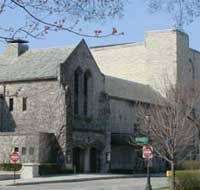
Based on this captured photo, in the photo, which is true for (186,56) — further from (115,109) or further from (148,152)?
(148,152)

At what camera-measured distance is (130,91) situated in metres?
75.0


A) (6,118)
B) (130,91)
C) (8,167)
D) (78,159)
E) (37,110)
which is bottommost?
(8,167)

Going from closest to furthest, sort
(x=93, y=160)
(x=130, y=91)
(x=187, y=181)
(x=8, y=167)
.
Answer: (x=187, y=181) < (x=8, y=167) < (x=93, y=160) < (x=130, y=91)

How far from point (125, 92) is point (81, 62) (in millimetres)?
12727

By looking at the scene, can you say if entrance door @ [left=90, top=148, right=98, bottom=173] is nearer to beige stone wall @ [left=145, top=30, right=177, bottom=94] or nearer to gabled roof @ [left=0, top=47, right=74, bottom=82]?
gabled roof @ [left=0, top=47, right=74, bottom=82]

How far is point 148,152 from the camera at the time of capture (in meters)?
32.3

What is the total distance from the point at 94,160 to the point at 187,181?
118ft

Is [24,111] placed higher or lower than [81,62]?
lower

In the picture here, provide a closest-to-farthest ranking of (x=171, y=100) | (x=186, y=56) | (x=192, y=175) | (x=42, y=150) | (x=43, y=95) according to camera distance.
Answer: (x=192, y=175)
(x=171, y=100)
(x=42, y=150)
(x=43, y=95)
(x=186, y=56)

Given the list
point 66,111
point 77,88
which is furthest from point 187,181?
point 77,88

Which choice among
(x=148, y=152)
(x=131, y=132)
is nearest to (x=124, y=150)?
(x=131, y=132)

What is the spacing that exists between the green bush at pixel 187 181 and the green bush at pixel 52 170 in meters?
25.2

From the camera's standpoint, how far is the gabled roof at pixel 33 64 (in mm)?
60500

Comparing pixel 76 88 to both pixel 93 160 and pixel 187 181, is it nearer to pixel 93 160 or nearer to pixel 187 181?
pixel 93 160
